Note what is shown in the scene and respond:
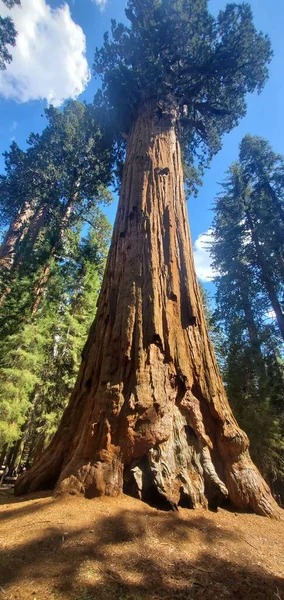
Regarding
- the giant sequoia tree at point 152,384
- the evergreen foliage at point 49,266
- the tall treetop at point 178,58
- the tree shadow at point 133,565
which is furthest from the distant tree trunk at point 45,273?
the tree shadow at point 133,565

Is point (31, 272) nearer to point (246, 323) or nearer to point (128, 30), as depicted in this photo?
point (128, 30)

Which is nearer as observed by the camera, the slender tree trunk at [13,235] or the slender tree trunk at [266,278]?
the slender tree trunk at [266,278]

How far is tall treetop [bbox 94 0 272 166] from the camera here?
27.8 feet

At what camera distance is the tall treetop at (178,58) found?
848 centimetres

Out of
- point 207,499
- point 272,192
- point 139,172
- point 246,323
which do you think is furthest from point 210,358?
point 272,192

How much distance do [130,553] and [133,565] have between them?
13 centimetres

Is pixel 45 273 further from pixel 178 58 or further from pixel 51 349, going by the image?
pixel 178 58

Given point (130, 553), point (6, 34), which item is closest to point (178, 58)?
point (6, 34)

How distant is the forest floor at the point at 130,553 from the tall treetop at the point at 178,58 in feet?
29.9

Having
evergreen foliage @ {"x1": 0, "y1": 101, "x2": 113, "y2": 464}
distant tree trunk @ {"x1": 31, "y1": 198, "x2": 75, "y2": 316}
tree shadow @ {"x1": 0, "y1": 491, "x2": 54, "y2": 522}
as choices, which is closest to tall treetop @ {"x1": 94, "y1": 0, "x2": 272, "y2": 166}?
evergreen foliage @ {"x1": 0, "y1": 101, "x2": 113, "y2": 464}

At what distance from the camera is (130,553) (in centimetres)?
206

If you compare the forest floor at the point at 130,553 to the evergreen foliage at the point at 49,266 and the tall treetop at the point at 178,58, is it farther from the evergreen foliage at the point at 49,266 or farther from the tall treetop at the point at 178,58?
the tall treetop at the point at 178,58

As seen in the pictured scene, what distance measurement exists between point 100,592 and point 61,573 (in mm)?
288

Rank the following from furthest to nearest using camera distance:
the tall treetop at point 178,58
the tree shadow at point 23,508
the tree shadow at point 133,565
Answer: the tall treetop at point 178,58, the tree shadow at point 23,508, the tree shadow at point 133,565
